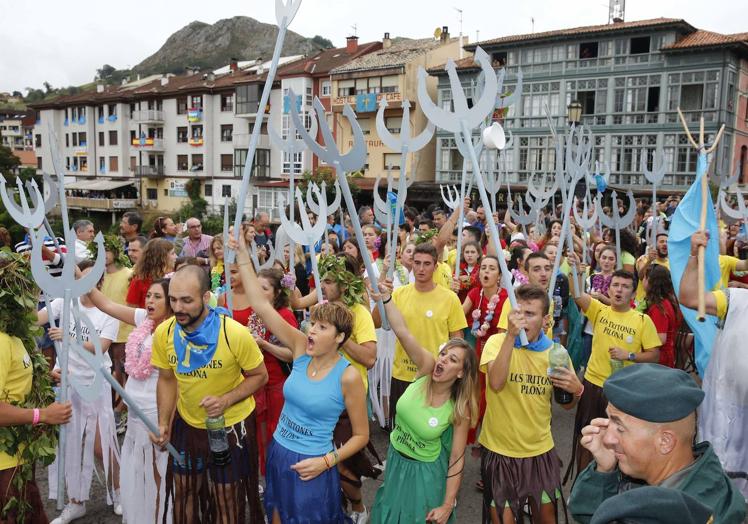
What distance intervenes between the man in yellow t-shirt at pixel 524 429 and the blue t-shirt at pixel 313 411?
3.02ft

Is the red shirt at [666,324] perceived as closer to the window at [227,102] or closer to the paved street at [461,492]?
the paved street at [461,492]

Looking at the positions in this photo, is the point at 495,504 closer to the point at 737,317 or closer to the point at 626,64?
the point at 737,317

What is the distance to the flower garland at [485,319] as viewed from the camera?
5.41 m

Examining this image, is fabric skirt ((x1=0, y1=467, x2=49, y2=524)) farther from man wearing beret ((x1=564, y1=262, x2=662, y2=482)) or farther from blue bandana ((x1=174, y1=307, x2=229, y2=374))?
man wearing beret ((x1=564, y1=262, x2=662, y2=482))

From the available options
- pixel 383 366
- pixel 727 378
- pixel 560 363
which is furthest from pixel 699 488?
pixel 383 366

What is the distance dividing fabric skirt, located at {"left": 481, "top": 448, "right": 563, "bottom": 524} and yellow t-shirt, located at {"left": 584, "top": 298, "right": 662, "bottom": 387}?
4.52 feet

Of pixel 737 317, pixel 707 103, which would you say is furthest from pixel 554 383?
pixel 707 103

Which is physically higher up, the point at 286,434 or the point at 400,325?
the point at 400,325

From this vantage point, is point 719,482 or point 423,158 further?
point 423,158

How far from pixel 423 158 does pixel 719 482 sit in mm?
35539

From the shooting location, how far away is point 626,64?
1179 inches

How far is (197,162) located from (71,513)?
46.2 m

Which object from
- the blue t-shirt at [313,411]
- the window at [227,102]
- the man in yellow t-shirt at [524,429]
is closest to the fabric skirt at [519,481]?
the man in yellow t-shirt at [524,429]

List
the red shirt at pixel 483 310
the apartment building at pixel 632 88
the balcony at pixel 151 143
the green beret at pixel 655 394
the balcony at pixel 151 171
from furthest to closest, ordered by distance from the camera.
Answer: the balcony at pixel 151 143, the balcony at pixel 151 171, the apartment building at pixel 632 88, the red shirt at pixel 483 310, the green beret at pixel 655 394
